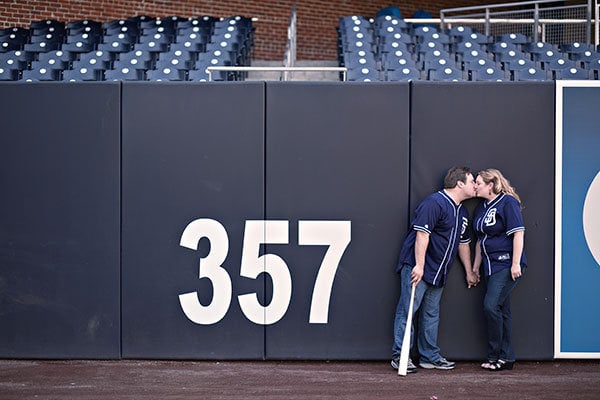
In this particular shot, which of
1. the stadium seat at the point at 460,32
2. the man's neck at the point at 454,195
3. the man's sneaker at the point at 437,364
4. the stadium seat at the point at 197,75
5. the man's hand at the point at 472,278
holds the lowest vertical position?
the man's sneaker at the point at 437,364

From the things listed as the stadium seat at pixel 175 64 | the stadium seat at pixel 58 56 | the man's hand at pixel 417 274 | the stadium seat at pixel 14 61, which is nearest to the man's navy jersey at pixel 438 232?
the man's hand at pixel 417 274

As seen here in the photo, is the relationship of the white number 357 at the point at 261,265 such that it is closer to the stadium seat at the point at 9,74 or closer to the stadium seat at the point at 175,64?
the stadium seat at the point at 175,64

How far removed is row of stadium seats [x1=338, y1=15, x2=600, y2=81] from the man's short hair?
4616 mm

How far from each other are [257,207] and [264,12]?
430 inches

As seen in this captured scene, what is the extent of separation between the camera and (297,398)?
6.50 m

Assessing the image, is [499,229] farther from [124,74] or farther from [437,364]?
[124,74]

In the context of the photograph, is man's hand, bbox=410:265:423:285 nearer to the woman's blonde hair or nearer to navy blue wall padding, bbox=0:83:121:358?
the woman's blonde hair

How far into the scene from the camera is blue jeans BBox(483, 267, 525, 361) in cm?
745

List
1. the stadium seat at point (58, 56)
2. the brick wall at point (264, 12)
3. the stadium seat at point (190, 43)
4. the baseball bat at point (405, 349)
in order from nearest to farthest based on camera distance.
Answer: the baseball bat at point (405, 349) < the stadium seat at point (58, 56) < the stadium seat at point (190, 43) < the brick wall at point (264, 12)

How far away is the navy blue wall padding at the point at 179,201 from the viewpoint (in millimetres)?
7852

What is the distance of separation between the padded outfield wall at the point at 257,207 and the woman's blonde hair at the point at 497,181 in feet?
0.98

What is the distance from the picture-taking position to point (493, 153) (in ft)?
25.6

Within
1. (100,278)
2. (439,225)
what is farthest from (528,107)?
(100,278)

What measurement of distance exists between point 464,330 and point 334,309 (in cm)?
125
